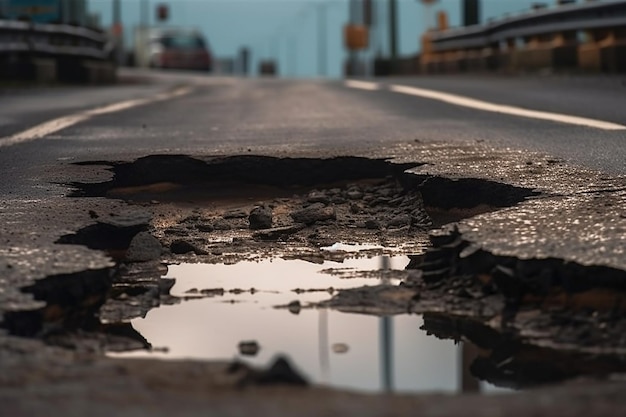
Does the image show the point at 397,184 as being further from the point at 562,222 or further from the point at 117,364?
the point at 117,364

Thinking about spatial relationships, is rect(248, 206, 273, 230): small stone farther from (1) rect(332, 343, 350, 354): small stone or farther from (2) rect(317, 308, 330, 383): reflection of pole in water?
(1) rect(332, 343, 350, 354): small stone

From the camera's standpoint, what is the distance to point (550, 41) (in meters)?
20.7

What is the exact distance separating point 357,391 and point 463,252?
1.41 meters

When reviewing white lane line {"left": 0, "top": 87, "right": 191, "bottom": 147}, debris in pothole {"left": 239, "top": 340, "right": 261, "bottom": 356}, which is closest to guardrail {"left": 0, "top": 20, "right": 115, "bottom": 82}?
white lane line {"left": 0, "top": 87, "right": 191, "bottom": 147}

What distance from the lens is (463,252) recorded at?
155 inches

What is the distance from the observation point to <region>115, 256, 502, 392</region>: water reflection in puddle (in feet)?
9.73

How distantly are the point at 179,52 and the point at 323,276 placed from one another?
135 ft

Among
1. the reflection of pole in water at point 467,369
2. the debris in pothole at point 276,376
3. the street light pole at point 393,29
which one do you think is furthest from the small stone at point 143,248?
the street light pole at point 393,29

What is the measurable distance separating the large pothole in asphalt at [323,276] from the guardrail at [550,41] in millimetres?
11400

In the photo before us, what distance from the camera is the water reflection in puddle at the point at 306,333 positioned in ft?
9.73

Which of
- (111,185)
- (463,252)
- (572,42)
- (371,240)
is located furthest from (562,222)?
(572,42)

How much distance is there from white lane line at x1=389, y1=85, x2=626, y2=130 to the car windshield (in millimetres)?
30497

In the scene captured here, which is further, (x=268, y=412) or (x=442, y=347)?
(x=442, y=347)

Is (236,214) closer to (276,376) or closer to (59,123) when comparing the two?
(276,376)
